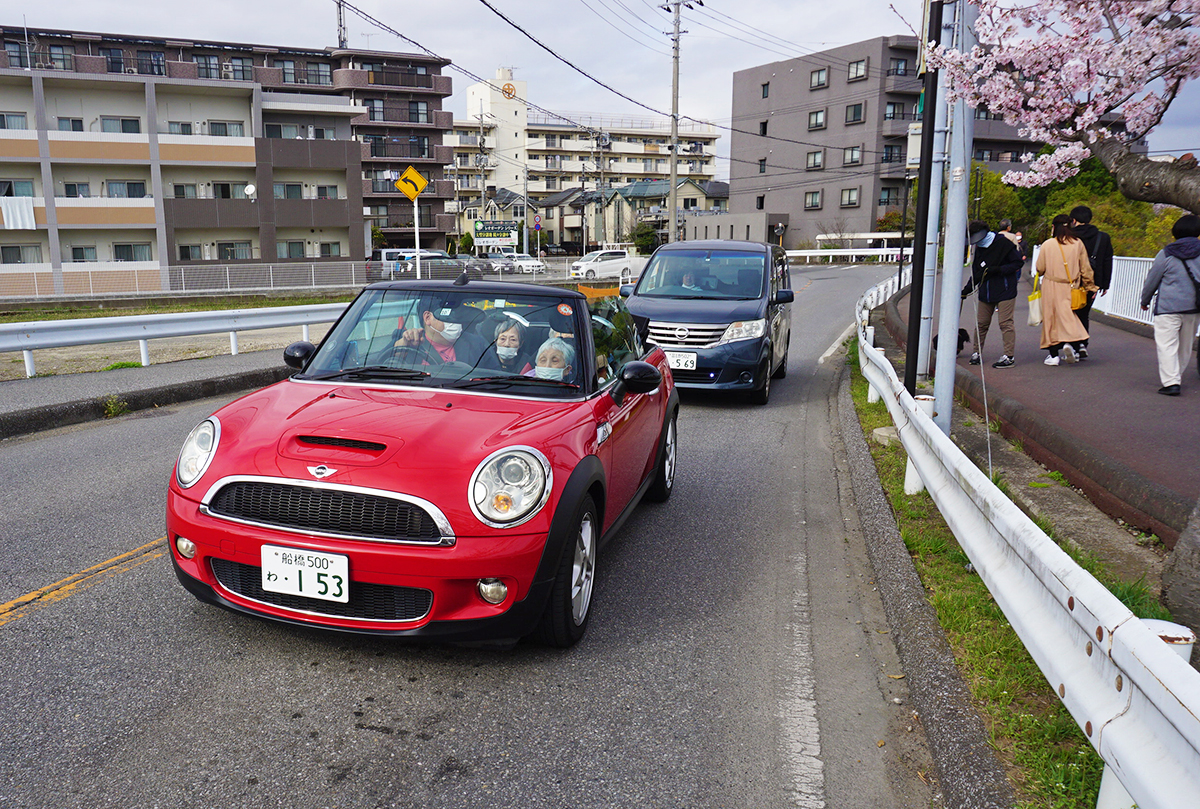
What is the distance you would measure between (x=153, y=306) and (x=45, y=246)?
43.1ft

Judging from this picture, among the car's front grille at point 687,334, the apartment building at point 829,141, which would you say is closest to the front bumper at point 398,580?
the car's front grille at point 687,334

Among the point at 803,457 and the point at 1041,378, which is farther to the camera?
the point at 1041,378

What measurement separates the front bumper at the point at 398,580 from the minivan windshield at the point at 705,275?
729 cm

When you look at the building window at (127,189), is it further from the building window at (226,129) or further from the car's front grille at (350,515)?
the car's front grille at (350,515)

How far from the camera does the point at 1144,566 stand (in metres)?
4.11

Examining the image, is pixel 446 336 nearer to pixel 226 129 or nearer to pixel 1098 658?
pixel 1098 658

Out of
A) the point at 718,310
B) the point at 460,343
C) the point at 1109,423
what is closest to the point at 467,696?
the point at 460,343

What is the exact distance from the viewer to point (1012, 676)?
10.4 ft

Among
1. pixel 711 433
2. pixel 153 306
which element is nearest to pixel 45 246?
pixel 153 306

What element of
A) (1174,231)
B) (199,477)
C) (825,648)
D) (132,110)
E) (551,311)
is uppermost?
(132,110)

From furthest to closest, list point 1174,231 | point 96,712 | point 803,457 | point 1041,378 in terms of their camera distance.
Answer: point 1041,378 < point 1174,231 < point 803,457 < point 96,712

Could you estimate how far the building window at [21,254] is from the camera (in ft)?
115

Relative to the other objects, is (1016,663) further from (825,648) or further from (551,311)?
(551,311)

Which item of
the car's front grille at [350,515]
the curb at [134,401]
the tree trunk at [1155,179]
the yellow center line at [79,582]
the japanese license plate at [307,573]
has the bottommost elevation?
the yellow center line at [79,582]
